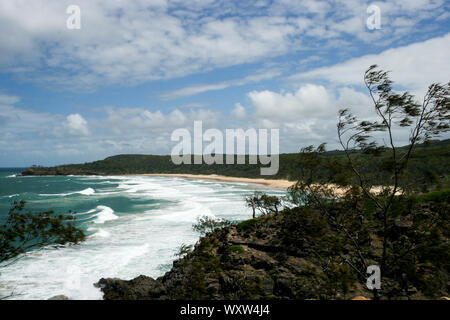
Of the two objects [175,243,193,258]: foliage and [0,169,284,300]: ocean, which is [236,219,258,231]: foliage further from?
[0,169,284,300]: ocean

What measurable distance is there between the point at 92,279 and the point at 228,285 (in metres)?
11.7

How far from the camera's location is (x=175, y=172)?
159 meters

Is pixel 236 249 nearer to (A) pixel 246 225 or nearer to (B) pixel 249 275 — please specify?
(B) pixel 249 275

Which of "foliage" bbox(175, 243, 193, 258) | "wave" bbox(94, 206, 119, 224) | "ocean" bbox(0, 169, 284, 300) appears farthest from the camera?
"wave" bbox(94, 206, 119, 224)

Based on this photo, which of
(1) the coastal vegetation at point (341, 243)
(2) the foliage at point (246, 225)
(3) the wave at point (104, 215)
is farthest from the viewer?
(3) the wave at point (104, 215)

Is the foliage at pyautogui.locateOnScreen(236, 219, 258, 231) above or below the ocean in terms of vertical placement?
above

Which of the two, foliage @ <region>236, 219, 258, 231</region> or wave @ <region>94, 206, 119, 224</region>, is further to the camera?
wave @ <region>94, 206, 119, 224</region>

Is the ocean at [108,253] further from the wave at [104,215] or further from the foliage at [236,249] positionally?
the foliage at [236,249]

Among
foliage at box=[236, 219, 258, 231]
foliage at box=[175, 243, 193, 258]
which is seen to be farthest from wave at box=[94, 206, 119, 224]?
foliage at box=[236, 219, 258, 231]

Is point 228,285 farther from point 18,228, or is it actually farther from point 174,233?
point 174,233

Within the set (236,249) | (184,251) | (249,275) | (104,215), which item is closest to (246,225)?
(236,249)

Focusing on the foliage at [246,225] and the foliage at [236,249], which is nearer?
the foliage at [236,249]

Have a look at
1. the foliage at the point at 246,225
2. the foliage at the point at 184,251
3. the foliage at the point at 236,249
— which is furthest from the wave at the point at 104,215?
the foliage at the point at 236,249
